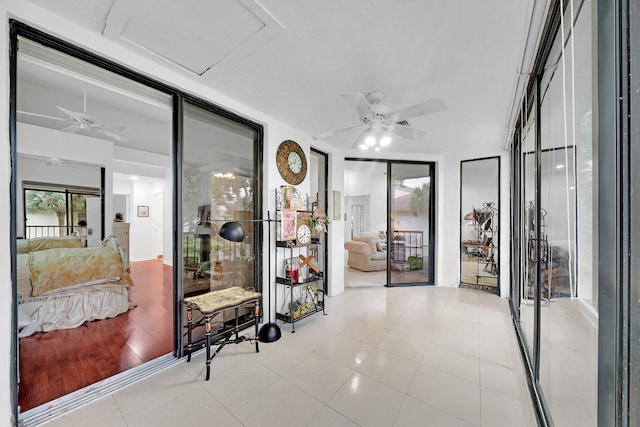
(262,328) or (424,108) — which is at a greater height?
(424,108)

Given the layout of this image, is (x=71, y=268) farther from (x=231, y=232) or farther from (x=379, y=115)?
(x=379, y=115)

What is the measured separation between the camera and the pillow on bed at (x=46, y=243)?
10.0 ft

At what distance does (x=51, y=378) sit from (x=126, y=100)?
2866mm

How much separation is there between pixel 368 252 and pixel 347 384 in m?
3.72

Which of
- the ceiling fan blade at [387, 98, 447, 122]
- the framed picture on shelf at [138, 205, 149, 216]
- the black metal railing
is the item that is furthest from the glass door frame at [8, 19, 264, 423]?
the framed picture on shelf at [138, 205, 149, 216]

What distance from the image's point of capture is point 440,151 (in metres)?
4.43

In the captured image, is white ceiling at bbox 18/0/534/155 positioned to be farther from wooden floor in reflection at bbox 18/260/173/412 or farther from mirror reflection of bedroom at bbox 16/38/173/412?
wooden floor in reflection at bbox 18/260/173/412

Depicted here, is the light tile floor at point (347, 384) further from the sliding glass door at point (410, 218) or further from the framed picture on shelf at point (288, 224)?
the sliding glass door at point (410, 218)

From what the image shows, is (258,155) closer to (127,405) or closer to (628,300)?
(127,405)

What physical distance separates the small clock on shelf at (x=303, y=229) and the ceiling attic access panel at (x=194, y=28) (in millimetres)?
1852

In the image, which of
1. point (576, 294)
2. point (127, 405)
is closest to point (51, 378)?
point (127, 405)

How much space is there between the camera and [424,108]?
1.89m

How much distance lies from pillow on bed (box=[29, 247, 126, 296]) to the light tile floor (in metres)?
1.86

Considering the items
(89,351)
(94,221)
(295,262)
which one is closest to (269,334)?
(295,262)
